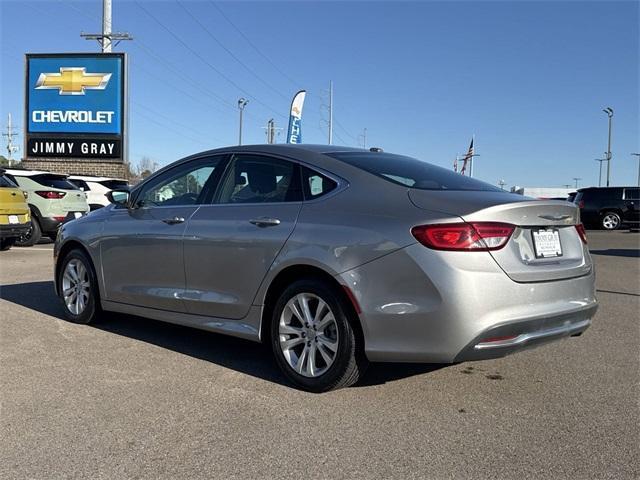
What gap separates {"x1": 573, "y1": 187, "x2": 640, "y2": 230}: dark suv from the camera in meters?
22.5

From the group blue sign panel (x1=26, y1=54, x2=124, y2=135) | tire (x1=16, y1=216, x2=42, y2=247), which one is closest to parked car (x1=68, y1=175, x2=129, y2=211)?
tire (x1=16, y1=216, x2=42, y2=247)

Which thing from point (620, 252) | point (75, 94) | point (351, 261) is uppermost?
point (75, 94)

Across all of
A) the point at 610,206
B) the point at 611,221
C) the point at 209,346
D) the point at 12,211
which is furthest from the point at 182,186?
the point at 611,221

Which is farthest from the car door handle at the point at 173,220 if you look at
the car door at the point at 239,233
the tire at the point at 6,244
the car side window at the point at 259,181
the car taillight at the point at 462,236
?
the tire at the point at 6,244

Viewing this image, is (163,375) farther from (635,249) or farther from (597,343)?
(635,249)

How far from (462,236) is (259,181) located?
5.68 ft

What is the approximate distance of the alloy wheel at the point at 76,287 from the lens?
5.70m

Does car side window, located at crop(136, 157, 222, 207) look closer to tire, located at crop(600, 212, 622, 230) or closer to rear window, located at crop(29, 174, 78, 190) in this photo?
rear window, located at crop(29, 174, 78, 190)

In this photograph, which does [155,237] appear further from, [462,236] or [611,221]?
[611,221]

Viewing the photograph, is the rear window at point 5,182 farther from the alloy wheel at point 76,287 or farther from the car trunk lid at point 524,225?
the car trunk lid at point 524,225

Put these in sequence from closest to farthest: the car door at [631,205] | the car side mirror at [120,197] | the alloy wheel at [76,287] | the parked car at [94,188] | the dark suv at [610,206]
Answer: the car side mirror at [120,197]
the alloy wheel at [76,287]
the parked car at [94,188]
the car door at [631,205]
the dark suv at [610,206]

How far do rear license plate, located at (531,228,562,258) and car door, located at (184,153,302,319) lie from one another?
60.8 inches

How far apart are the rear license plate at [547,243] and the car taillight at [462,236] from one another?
0.32m

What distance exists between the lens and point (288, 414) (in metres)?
3.54
